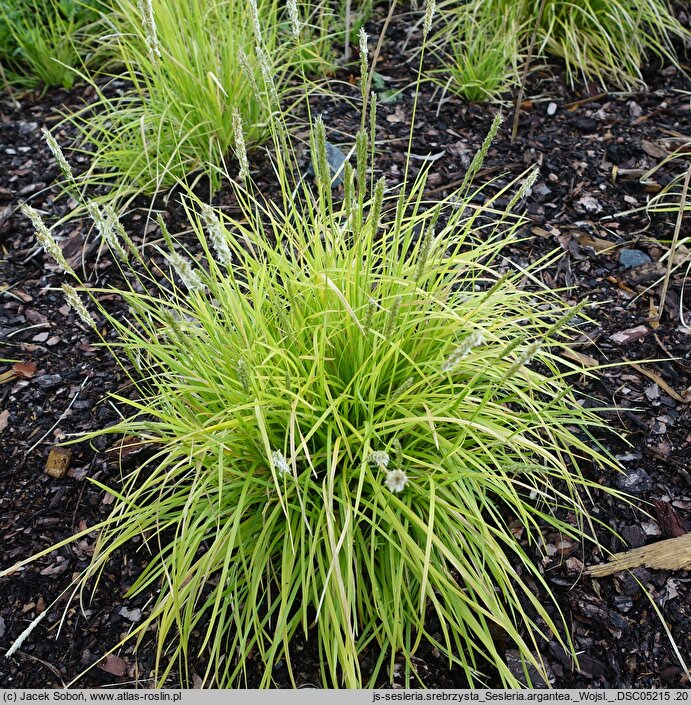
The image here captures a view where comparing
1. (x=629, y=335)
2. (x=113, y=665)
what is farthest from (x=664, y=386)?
(x=113, y=665)

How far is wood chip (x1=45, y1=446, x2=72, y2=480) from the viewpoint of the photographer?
236cm

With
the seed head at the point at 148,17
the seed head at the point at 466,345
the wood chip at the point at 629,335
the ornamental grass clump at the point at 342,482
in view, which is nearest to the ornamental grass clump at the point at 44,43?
the seed head at the point at 148,17

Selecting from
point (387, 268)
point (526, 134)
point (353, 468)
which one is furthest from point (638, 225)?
point (353, 468)

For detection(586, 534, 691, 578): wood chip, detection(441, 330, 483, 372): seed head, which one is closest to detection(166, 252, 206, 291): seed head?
detection(441, 330, 483, 372): seed head

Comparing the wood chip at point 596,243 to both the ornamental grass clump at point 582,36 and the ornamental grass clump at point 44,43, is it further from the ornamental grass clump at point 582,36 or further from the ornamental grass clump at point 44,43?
the ornamental grass clump at point 44,43

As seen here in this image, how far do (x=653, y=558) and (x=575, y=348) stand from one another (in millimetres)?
900

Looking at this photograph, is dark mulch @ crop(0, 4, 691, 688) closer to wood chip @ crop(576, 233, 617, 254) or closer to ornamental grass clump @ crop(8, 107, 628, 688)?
wood chip @ crop(576, 233, 617, 254)

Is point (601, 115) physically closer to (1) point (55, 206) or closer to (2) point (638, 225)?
(2) point (638, 225)

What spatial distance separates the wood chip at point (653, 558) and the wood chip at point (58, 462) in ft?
6.23

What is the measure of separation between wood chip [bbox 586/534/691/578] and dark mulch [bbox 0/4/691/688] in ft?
0.10

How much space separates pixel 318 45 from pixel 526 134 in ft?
4.55

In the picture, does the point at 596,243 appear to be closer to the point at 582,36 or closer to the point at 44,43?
the point at 582,36

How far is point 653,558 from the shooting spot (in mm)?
2107

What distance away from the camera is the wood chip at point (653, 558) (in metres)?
2.09
